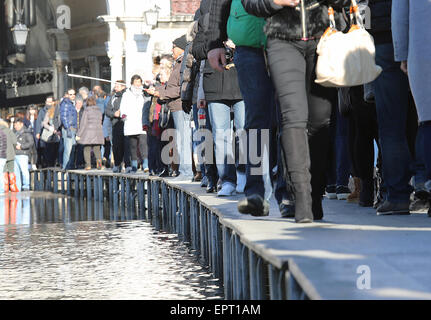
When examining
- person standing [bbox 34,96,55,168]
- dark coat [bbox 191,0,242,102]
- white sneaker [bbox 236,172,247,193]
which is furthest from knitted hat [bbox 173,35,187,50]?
person standing [bbox 34,96,55,168]

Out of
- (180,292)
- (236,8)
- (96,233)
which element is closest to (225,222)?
(180,292)

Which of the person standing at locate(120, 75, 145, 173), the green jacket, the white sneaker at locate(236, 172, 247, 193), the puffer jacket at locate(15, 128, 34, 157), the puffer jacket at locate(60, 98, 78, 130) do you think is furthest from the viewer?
the puffer jacket at locate(15, 128, 34, 157)

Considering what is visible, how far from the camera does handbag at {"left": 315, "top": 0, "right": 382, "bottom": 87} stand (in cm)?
638

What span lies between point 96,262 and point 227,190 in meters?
1.29

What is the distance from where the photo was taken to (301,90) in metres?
6.62

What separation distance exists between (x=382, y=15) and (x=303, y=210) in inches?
65.9

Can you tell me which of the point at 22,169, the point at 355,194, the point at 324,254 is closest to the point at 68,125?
the point at 22,169

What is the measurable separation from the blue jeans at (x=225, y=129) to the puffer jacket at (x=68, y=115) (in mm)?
15105

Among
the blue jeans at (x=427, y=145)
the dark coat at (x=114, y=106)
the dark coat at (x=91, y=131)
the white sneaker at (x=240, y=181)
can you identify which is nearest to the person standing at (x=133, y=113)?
the dark coat at (x=114, y=106)

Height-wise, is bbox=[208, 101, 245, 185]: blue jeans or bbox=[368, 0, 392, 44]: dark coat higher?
bbox=[368, 0, 392, 44]: dark coat

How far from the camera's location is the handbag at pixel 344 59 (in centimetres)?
638

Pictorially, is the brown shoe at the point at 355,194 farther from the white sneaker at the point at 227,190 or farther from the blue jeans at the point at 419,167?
the white sneaker at the point at 227,190

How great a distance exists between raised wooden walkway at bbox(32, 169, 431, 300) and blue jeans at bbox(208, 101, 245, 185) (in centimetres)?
51

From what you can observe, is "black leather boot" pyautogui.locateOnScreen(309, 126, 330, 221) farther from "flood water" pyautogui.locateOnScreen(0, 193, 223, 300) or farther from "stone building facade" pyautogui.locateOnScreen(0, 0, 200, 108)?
"stone building facade" pyautogui.locateOnScreen(0, 0, 200, 108)
